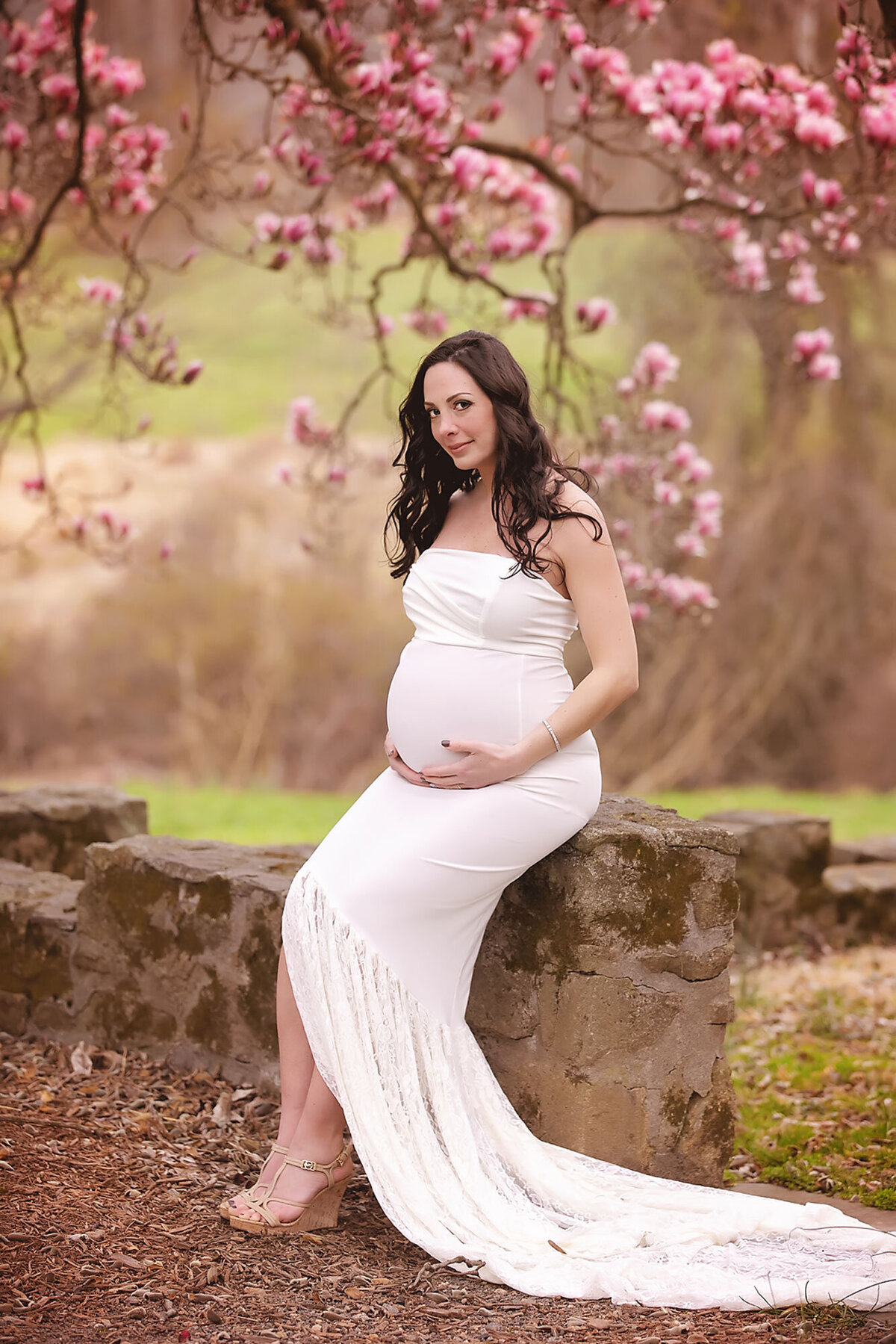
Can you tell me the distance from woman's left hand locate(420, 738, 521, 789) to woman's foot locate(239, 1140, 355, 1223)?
82cm

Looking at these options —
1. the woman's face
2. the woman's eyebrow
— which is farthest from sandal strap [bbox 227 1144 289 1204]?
the woman's eyebrow

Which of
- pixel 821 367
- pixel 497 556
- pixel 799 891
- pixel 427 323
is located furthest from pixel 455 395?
pixel 799 891

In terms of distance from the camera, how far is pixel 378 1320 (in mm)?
2535

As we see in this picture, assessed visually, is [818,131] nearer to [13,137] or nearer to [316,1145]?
[13,137]

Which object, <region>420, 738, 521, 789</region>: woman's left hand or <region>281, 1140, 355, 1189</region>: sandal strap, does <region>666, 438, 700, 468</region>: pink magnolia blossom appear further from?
<region>281, 1140, 355, 1189</region>: sandal strap

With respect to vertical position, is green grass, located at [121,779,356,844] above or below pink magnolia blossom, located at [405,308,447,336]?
below

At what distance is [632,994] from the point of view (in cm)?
301

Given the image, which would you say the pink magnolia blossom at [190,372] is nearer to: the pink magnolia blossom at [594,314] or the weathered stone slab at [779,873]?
the pink magnolia blossom at [594,314]

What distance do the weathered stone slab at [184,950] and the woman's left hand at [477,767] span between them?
860 mm

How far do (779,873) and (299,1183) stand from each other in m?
3.56

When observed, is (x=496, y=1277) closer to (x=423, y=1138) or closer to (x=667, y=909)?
(x=423, y=1138)

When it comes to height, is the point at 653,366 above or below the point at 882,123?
below

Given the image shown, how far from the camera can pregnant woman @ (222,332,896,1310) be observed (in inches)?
109

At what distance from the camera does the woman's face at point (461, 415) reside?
302cm
